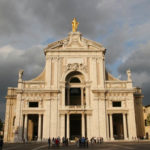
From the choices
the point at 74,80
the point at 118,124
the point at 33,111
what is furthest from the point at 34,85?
the point at 118,124

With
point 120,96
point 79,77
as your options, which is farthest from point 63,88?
point 120,96

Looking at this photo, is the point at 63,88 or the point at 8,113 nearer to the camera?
the point at 63,88

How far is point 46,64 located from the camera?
48.0 metres

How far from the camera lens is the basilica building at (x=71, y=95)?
43906 mm

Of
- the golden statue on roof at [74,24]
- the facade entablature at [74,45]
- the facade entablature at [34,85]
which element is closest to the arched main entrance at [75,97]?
the facade entablature at [34,85]

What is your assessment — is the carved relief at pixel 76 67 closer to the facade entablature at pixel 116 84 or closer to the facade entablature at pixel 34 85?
the facade entablature at pixel 116 84

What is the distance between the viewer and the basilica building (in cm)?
4391

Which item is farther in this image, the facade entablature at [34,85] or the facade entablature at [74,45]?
the facade entablature at [74,45]

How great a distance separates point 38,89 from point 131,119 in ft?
66.2

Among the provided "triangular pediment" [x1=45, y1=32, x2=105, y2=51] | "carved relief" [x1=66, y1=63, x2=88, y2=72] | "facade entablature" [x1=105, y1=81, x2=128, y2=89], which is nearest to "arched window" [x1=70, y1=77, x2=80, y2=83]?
"carved relief" [x1=66, y1=63, x2=88, y2=72]

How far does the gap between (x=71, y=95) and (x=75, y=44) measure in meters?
12.1

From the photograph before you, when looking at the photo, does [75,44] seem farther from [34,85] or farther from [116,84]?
[34,85]

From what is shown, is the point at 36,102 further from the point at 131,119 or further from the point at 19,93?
the point at 131,119

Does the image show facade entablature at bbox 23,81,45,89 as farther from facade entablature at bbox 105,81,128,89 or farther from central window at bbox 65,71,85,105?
facade entablature at bbox 105,81,128,89
